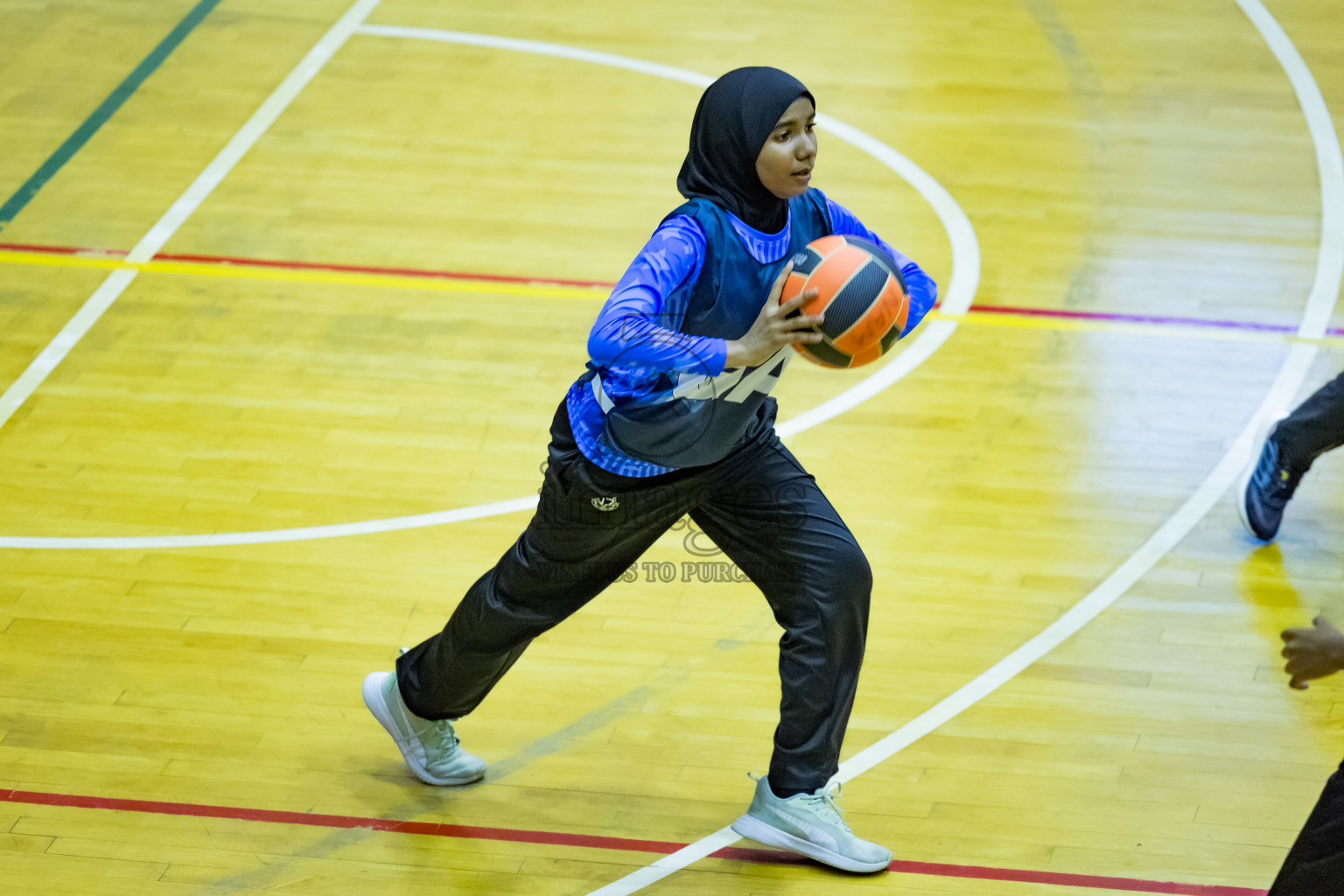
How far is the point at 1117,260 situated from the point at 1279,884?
159 inches

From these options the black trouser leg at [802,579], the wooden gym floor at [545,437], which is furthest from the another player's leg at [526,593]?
the wooden gym floor at [545,437]

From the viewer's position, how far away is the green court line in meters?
6.88

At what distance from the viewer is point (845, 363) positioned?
312 cm

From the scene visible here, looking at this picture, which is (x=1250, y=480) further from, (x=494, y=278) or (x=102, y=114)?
(x=102, y=114)

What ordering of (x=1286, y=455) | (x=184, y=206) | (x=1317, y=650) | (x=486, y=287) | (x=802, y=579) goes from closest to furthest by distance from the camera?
(x=1317, y=650)
(x=802, y=579)
(x=1286, y=455)
(x=486, y=287)
(x=184, y=206)

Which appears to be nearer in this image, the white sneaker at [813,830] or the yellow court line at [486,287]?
the white sneaker at [813,830]

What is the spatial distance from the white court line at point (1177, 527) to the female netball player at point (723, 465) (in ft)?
1.10

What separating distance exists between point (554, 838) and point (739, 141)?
1.94m

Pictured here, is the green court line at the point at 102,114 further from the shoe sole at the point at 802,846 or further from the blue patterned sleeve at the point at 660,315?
the shoe sole at the point at 802,846

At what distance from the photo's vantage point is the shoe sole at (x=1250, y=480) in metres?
4.82

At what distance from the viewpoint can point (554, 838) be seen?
378 cm

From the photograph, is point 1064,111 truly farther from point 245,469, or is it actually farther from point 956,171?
point 245,469

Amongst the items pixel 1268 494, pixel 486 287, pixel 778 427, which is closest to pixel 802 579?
pixel 778 427

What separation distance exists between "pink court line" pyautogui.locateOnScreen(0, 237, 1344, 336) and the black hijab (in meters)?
2.96
